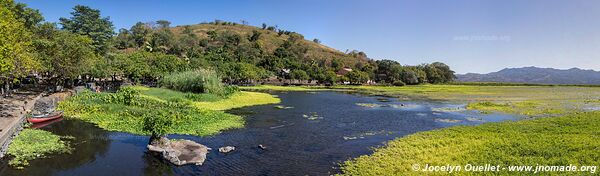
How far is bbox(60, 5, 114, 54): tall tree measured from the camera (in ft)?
442

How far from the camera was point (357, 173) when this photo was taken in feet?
73.0

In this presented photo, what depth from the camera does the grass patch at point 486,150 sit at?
72.3ft

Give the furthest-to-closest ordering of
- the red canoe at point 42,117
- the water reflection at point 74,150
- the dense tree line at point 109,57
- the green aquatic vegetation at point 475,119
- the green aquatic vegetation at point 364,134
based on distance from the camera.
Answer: the green aquatic vegetation at point 475,119 → the dense tree line at point 109,57 → the red canoe at point 42,117 → the green aquatic vegetation at point 364,134 → the water reflection at point 74,150

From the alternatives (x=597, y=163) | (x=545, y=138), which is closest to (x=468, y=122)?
(x=545, y=138)

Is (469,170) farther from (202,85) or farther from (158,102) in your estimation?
(202,85)

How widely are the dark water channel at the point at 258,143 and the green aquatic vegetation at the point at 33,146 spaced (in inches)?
28.9

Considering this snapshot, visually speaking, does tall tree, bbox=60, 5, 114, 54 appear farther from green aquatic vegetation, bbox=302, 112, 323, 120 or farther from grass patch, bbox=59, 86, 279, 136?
green aquatic vegetation, bbox=302, 112, 323, 120

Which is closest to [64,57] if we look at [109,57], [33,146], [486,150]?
[33,146]

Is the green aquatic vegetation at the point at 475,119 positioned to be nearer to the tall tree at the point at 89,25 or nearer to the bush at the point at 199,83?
the bush at the point at 199,83

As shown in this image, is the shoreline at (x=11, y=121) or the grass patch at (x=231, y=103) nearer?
the shoreline at (x=11, y=121)

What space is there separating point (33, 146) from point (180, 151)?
10591mm

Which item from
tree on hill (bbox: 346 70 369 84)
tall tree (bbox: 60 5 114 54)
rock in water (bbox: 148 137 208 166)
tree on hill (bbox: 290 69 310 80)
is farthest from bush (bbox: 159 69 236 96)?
tree on hill (bbox: 346 70 369 84)

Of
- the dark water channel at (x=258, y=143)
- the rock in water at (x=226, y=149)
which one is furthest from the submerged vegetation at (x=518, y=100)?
the rock in water at (x=226, y=149)

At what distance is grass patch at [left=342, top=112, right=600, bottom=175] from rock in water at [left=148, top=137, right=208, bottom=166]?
981 cm
